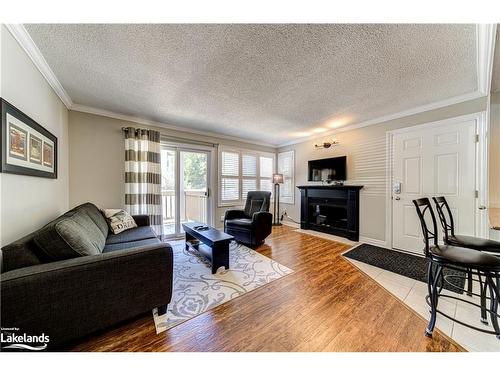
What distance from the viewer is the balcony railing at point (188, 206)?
383 cm

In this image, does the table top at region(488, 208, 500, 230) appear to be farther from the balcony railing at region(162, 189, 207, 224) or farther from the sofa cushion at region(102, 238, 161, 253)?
the balcony railing at region(162, 189, 207, 224)

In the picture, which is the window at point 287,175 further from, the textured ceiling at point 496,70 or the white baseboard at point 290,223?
the textured ceiling at point 496,70

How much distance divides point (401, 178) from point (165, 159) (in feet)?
14.2

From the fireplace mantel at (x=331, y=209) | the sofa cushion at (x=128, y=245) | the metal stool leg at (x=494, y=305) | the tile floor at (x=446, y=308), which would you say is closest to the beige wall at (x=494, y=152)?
the fireplace mantel at (x=331, y=209)

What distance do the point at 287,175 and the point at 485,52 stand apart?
388cm

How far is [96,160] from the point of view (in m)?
2.97

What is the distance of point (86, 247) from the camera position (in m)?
1.37

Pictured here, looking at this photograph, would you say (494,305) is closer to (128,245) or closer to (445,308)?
(445,308)

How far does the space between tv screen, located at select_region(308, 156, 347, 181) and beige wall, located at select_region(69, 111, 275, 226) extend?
383 cm

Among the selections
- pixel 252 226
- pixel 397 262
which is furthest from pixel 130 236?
pixel 397 262

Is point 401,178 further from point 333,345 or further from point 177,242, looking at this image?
point 177,242

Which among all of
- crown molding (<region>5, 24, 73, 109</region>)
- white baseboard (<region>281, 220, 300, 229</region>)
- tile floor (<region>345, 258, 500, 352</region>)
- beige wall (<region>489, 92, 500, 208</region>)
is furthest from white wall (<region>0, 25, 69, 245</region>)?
beige wall (<region>489, 92, 500, 208</region>)

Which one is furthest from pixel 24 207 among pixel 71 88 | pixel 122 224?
pixel 71 88

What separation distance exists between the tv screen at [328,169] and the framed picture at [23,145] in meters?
4.44
